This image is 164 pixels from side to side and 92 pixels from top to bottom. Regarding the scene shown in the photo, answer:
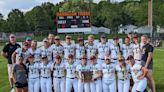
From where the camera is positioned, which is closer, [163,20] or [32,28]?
[163,20]

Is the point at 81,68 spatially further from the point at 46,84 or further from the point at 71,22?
the point at 71,22

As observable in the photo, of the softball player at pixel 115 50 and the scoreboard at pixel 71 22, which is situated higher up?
the scoreboard at pixel 71 22

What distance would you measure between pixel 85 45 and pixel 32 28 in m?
75.4

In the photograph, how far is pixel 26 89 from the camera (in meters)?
12.1

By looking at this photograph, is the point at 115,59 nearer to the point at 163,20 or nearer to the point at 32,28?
the point at 163,20

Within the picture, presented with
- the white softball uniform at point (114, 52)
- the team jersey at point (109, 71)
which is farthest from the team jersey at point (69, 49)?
the team jersey at point (109, 71)

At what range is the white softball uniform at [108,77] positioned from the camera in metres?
11.8

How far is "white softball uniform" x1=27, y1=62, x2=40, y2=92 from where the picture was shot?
39.8ft

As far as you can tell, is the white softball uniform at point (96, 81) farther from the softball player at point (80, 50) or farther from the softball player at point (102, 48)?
the softball player at point (80, 50)

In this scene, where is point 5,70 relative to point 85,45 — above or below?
below

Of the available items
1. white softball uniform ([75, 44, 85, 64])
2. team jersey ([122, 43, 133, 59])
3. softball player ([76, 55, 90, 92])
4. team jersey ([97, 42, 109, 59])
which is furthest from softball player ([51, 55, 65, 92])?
team jersey ([122, 43, 133, 59])

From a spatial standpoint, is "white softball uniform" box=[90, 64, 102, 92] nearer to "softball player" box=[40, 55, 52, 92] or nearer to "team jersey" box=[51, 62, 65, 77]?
"team jersey" box=[51, 62, 65, 77]

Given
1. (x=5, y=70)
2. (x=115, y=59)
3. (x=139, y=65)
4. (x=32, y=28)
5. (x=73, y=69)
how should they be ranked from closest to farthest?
(x=139, y=65)
(x=73, y=69)
(x=115, y=59)
(x=5, y=70)
(x=32, y=28)

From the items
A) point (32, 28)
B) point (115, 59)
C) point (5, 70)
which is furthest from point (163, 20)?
point (115, 59)
